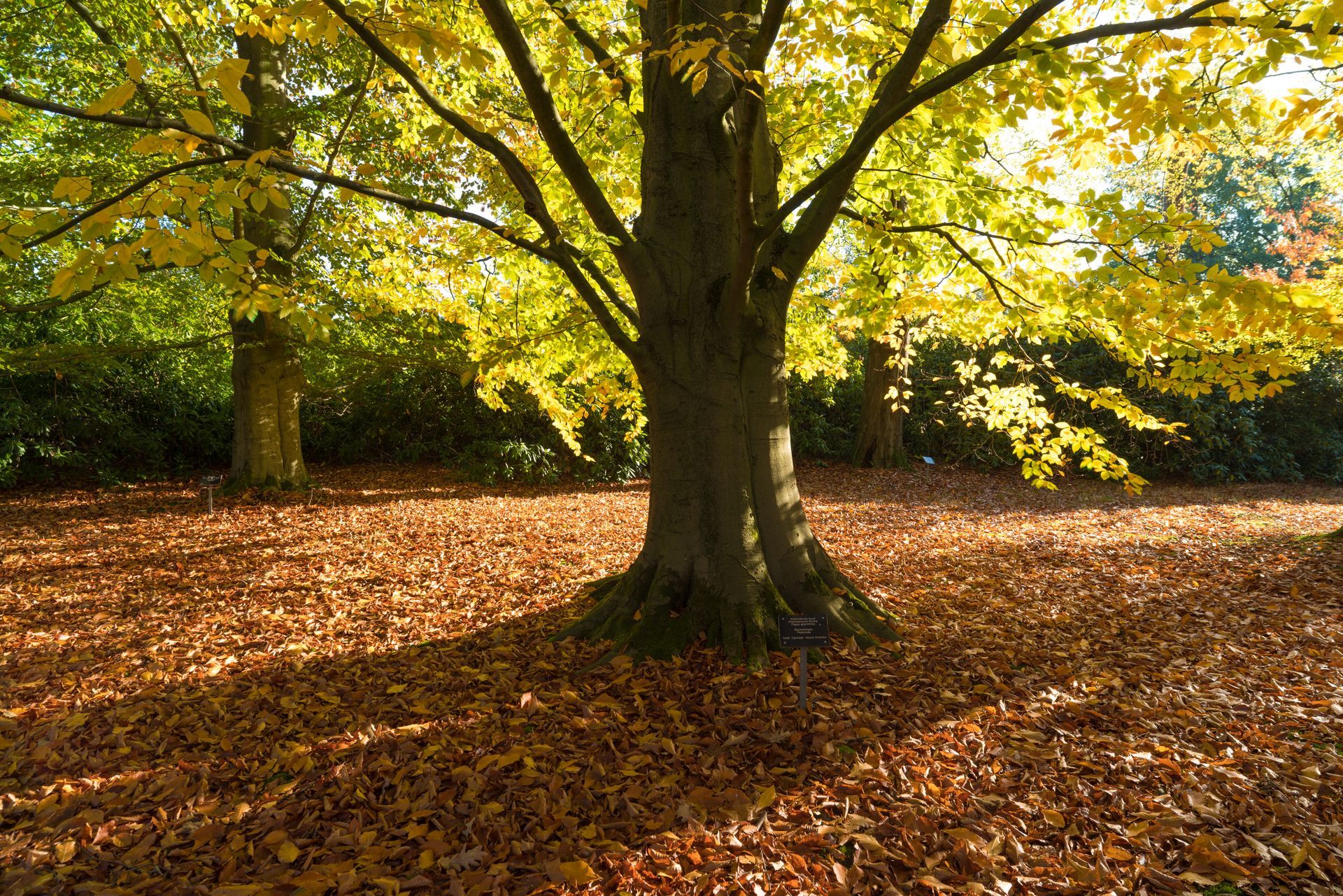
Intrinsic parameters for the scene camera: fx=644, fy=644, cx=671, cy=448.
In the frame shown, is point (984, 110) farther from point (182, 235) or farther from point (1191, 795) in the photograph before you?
point (182, 235)

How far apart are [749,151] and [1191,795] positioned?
322cm

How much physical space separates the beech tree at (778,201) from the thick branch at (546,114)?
0.02 m

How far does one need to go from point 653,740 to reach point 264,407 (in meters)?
8.76

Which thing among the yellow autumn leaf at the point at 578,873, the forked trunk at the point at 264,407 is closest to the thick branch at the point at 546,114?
the yellow autumn leaf at the point at 578,873

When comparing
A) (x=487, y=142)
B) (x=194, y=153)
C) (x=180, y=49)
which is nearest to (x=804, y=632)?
(x=487, y=142)

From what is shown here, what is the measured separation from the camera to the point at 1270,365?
320 cm

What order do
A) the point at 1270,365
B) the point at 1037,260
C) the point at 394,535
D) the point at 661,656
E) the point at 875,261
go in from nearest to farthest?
the point at 1270,365
the point at 661,656
the point at 1037,260
the point at 875,261
the point at 394,535

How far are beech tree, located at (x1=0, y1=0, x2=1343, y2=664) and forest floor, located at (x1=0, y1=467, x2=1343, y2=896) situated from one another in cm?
72

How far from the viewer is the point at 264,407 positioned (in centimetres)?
932

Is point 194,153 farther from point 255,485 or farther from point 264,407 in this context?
point 255,485

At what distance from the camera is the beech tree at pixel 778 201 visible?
290 centimetres

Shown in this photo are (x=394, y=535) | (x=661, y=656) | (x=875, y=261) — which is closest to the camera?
(x=661, y=656)

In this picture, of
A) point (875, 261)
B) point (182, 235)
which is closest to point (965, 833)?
point (182, 235)

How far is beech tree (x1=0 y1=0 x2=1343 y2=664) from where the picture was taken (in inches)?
114
